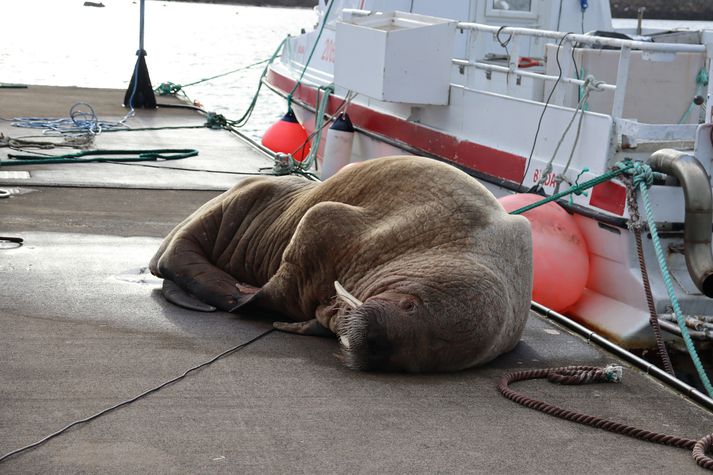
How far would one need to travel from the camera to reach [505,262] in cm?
490

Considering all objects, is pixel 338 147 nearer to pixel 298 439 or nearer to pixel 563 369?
pixel 563 369

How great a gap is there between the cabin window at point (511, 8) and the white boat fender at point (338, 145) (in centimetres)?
233

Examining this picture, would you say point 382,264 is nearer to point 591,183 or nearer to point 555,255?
Answer: point 591,183

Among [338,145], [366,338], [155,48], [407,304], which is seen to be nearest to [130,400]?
[366,338]

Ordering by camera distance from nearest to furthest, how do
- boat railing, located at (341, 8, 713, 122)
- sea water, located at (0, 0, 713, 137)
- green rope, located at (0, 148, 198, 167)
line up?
boat railing, located at (341, 8, 713, 122), green rope, located at (0, 148, 198, 167), sea water, located at (0, 0, 713, 137)

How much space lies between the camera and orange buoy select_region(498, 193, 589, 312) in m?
7.36

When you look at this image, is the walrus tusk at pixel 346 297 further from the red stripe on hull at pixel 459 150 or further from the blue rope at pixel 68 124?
the blue rope at pixel 68 124

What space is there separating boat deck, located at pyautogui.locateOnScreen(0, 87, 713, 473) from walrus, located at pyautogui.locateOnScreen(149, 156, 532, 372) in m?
0.14

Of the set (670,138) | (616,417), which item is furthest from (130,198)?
(616,417)

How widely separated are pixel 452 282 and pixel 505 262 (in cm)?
39

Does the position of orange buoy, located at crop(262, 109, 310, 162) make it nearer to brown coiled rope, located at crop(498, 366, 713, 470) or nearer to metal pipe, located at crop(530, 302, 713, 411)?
metal pipe, located at crop(530, 302, 713, 411)

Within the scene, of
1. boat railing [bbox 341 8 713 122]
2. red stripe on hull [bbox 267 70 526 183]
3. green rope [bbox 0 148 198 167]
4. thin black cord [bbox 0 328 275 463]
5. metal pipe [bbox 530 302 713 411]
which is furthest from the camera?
green rope [bbox 0 148 198 167]

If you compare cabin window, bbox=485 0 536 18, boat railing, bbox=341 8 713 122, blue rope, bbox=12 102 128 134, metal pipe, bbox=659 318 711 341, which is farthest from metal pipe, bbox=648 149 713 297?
blue rope, bbox=12 102 128 134

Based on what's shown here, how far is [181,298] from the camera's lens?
5.70 meters
